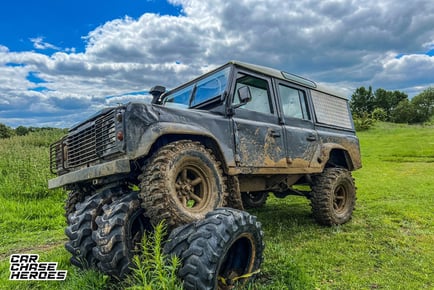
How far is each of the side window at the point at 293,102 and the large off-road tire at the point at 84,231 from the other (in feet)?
10.0

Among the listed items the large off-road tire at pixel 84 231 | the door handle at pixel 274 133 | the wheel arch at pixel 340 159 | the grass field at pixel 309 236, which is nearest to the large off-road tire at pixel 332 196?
the grass field at pixel 309 236

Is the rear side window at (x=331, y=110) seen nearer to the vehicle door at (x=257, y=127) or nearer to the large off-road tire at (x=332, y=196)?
the large off-road tire at (x=332, y=196)

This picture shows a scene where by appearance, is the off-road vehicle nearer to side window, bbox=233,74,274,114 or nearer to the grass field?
side window, bbox=233,74,274,114

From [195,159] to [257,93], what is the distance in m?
1.89

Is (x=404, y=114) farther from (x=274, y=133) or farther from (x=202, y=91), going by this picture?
(x=202, y=91)

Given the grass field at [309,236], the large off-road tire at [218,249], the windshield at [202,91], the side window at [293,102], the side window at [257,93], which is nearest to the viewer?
the large off-road tire at [218,249]

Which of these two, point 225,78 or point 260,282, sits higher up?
point 225,78

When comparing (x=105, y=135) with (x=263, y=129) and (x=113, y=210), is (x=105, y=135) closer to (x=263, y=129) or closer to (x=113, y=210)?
(x=113, y=210)

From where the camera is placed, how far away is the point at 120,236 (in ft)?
9.56

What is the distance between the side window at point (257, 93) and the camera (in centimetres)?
453

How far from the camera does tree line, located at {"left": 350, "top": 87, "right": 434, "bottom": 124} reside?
48281 millimetres

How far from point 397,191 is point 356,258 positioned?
5.59 m

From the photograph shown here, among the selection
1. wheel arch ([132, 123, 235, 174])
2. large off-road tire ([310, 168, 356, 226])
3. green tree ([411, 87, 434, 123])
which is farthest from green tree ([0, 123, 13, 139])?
green tree ([411, 87, 434, 123])

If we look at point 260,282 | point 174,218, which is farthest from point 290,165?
point 174,218
